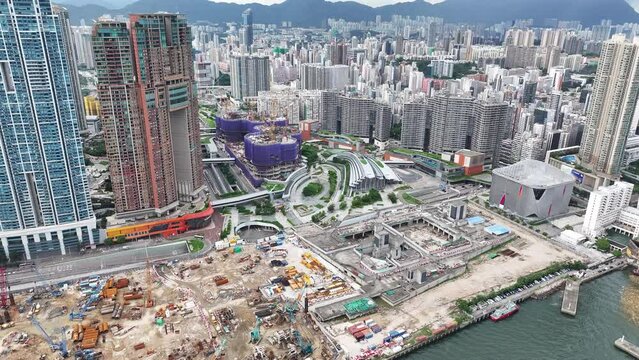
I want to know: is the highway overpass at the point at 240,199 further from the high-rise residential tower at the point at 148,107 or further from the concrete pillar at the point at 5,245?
the concrete pillar at the point at 5,245

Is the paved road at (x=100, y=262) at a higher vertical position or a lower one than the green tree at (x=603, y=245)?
lower

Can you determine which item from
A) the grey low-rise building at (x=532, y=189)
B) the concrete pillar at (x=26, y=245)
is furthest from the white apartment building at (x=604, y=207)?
the concrete pillar at (x=26, y=245)

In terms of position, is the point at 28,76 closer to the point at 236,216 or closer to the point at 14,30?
the point at 14,30

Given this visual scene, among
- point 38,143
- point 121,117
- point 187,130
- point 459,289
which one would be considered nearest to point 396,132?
point 187,130

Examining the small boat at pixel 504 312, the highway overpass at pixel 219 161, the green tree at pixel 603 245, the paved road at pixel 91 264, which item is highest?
the highway overpass at pixel 219 161

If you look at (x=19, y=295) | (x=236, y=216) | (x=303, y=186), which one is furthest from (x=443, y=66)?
(x=19, y=295)

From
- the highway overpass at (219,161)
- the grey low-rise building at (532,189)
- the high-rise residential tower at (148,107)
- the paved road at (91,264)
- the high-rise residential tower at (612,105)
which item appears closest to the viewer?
the paved road at (91,264)

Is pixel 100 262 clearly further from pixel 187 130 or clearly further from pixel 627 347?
pixel 627 347
